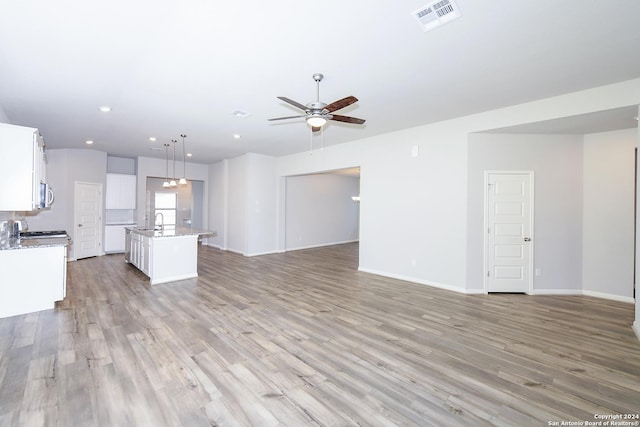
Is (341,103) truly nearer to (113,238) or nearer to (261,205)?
(261,205)

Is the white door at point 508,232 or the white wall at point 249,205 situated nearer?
the white door at point 508,232

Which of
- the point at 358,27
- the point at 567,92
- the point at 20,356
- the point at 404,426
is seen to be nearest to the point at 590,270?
the point at 567,92

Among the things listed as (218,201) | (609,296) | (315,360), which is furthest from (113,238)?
(609,296)

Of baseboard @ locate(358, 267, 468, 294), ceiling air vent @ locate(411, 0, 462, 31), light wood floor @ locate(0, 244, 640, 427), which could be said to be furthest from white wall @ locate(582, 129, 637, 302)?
ceiling air vent @ locate(411, 0, 462, 31)

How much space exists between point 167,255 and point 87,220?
406cm

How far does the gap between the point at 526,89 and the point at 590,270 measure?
10.9ft

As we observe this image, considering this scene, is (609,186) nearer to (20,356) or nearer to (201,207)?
(20,356)

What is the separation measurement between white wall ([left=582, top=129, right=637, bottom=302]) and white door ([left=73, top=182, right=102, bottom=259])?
1085cm

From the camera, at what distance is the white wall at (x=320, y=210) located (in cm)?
915

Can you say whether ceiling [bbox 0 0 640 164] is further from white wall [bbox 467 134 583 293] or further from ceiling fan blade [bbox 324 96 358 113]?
white wall [bbox 467 134 583 293]

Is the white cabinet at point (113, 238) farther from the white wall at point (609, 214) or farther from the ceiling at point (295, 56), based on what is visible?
the white wall at point (609, 214)

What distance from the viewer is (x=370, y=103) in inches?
159

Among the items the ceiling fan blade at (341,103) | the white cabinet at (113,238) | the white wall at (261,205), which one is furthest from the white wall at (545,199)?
the white cabinet at (113,238)

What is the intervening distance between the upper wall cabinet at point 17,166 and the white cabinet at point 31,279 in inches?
24.9
